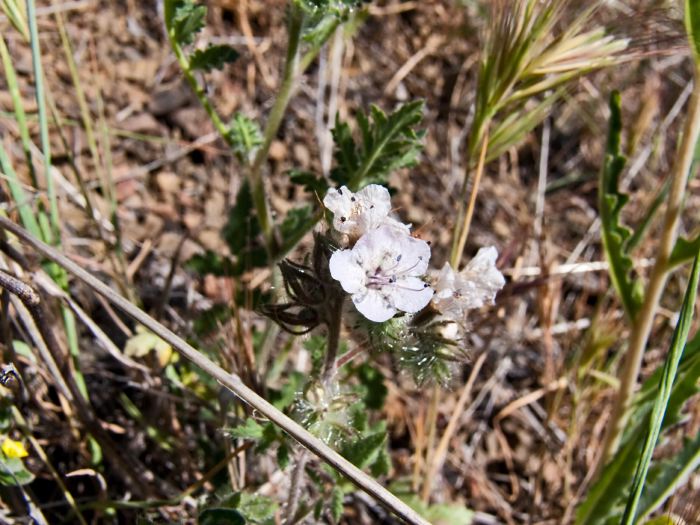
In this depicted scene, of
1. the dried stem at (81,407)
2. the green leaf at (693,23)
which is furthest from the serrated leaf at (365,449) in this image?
the green leaf at (693,23)

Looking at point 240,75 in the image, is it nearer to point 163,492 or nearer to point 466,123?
point 466,123

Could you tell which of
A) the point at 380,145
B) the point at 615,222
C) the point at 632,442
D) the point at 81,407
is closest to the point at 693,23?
the point at 615,222

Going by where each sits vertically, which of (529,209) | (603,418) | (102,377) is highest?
(529,209)

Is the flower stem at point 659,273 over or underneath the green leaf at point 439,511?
over

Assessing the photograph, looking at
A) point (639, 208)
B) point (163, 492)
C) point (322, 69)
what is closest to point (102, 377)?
point (163, 492)

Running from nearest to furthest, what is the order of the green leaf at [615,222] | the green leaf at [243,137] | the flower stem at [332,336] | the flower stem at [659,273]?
the flower stem at [332,336] → the green leaf at [243,137] → the flower stem at [659,273] → the green leaf at [615,222]

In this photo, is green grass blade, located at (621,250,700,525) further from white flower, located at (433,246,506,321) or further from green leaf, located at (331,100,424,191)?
green leaf, located at (331,100,424,191)

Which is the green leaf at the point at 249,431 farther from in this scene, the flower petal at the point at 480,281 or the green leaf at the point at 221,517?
the flower petal at the point at 480,281

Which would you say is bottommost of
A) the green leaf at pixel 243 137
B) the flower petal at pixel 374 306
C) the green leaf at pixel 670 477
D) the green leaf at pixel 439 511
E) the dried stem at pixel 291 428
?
the green leaf at pixel 439 511
